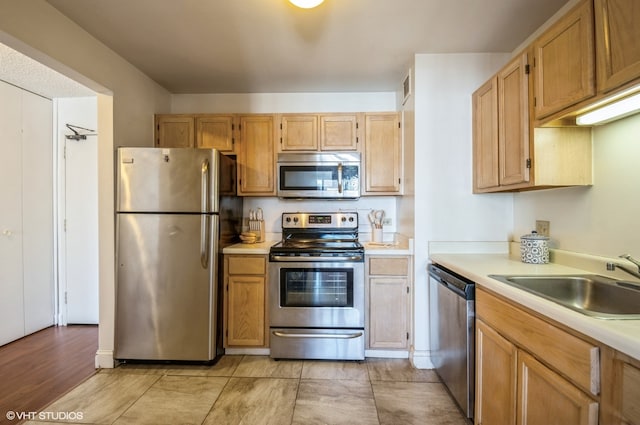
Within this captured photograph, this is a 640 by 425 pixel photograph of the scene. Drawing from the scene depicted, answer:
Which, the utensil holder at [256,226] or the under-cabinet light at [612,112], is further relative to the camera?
the utensil holder at [256,226]

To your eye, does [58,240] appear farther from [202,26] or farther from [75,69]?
[202,26]

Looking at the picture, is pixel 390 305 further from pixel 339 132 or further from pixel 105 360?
pixel 105 360

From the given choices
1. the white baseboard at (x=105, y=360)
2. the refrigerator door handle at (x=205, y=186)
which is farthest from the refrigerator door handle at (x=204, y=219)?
the white baseboard at (x=105, y=360)

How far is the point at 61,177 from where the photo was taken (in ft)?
10.8

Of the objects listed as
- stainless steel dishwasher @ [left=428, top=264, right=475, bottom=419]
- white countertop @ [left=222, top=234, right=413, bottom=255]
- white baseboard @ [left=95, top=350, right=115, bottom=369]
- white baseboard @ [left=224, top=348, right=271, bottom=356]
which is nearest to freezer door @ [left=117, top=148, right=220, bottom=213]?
white countertop @ [left=222, top=234, right=413, bottom=255]

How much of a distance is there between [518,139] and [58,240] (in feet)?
14.6

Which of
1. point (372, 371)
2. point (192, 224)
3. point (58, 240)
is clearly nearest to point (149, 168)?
point (192, 224)

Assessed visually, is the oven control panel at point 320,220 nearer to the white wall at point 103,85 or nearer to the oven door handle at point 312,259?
the oven door handle at point 312,259

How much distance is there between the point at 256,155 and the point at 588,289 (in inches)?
106

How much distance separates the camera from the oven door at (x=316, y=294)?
2.50 meters

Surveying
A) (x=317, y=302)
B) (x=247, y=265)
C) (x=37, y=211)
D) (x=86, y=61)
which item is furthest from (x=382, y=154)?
(x=37, y=211)

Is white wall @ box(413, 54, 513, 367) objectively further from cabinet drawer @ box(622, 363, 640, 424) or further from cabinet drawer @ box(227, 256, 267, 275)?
cabinet drawer @ box(622, 363, 640, 424)

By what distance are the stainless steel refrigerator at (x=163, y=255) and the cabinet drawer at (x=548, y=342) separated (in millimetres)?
2023

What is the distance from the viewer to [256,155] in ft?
9.83
